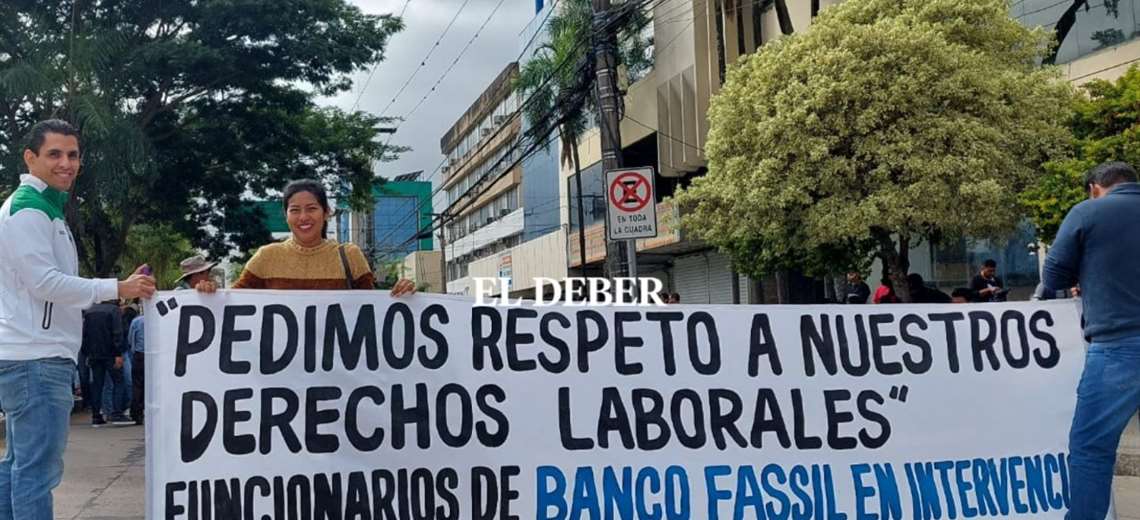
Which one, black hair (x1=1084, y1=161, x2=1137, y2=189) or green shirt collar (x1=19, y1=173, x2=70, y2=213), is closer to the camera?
green shirt collar (x1=19, y1=173, x2=70, y2=213)

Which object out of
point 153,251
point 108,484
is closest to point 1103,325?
point 108,484

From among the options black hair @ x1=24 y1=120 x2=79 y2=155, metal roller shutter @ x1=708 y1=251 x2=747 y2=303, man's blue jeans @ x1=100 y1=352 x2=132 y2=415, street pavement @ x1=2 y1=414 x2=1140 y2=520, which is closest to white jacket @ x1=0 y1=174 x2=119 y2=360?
black hair @ x1=24 y1=120 x2=79 y2=155

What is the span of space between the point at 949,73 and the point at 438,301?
10.0 m

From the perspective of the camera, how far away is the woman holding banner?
458cm

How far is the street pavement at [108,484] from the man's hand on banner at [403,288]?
2539 mm

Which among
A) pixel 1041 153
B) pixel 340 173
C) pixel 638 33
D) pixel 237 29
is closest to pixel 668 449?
pixel 1041 153

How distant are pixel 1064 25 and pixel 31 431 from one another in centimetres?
1458

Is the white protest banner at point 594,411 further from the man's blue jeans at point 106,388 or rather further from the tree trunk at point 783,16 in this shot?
the tree trunk at point 783,16

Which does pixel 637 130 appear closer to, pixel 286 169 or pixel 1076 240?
pixel 286 169

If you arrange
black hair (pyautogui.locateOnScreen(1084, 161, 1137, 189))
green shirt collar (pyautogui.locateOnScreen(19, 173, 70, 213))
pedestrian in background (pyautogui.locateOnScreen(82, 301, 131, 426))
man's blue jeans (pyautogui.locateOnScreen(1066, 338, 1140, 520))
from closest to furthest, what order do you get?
green shirt collar (pyautogui.locateOnScreen(19, 173, 70, 213))
man's blue jeans (pyautogui.locateOnScreen(1066, 338, 1140, 520))
black hair (pyautogui.locateOnScreen(1084, 161, 1137, 189))
pedestrian in background (pyautogui.locateOnScreen(82, 301, 131, 426))

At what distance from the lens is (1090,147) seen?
10.5m

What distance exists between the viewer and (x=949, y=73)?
42.2 ft

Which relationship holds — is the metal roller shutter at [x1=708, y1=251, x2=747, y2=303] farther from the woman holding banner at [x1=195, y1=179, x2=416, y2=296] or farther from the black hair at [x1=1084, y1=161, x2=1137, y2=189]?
the woman holding banner at [x1=195, y1=179, x2=416, y2=296]

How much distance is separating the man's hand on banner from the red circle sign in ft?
20.3
